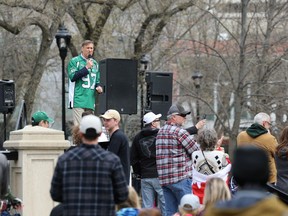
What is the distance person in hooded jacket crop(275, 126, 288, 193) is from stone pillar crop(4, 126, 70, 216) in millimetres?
2701

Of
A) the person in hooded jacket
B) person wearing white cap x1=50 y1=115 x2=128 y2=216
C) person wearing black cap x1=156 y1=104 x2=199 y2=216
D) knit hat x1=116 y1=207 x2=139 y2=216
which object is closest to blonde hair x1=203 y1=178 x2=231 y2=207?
knit hat x1=116 y1=207 x2=139 y2=216

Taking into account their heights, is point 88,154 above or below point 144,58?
below

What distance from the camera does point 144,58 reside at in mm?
27359

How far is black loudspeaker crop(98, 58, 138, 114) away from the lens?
18594mm

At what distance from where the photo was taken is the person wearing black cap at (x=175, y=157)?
12.4 metres

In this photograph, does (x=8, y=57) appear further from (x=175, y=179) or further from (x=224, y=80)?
(x=175, y=179)

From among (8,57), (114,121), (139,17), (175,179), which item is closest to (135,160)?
(175,179)

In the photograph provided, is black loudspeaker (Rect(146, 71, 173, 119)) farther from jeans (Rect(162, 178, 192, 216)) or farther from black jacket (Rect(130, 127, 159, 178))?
jeans (Rect(162, 178, 192, 216))

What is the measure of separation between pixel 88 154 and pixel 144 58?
63.9ft

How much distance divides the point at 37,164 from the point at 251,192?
23.2ft

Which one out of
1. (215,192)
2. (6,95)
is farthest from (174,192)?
(6,95)

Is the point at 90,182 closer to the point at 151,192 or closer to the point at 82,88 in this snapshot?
the point at 151,192

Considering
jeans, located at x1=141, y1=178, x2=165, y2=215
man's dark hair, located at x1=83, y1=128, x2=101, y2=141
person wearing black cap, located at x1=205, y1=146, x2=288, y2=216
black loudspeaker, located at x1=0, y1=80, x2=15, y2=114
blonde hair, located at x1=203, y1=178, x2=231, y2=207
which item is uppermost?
black loudspeaker, located at x1=0, y1=80, x2=15, y2=114

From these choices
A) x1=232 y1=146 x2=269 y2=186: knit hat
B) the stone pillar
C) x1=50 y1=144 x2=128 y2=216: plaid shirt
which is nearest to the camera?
x1=232 y1=146 x2=269 y2=186: knit hat
